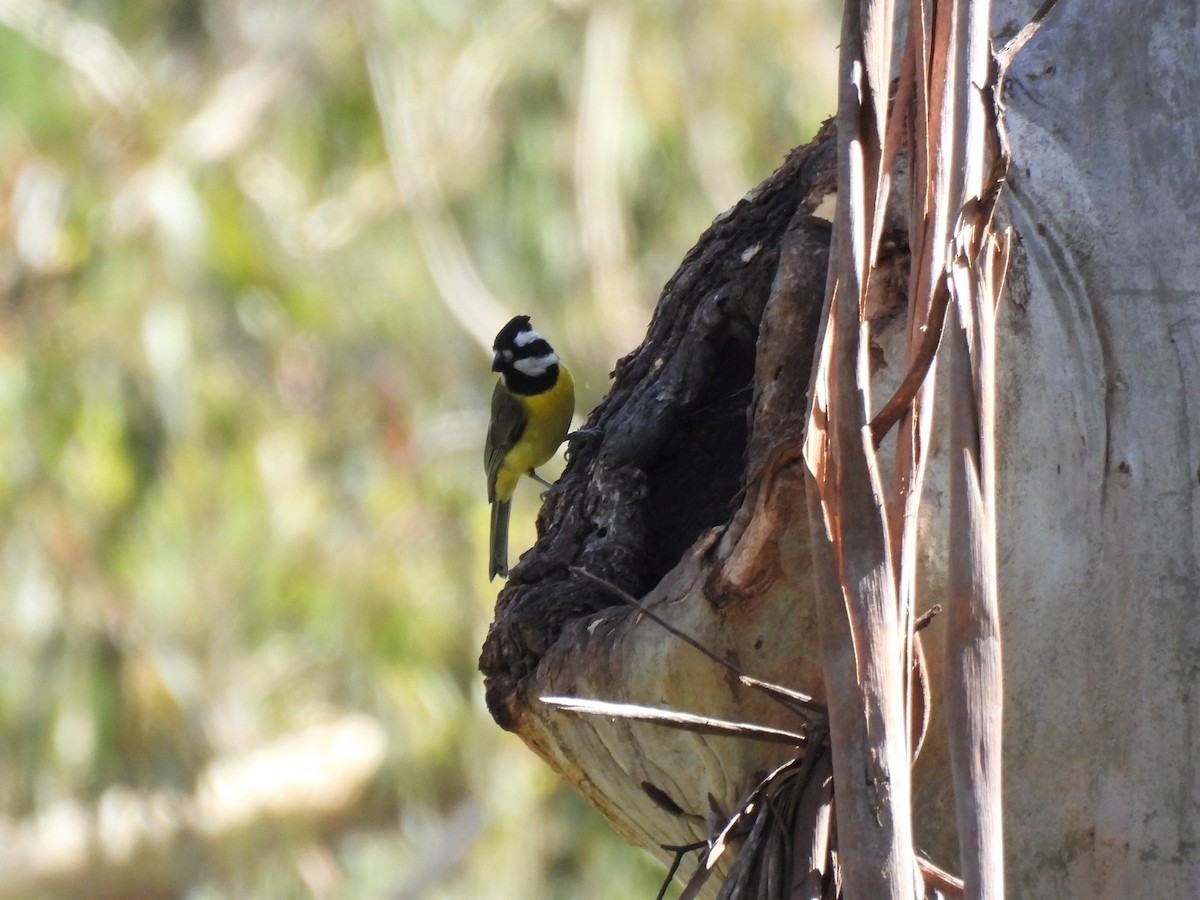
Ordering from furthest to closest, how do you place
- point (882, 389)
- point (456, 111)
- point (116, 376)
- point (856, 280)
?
point (456, 111) < point (116, 376) < point (882, 389) < point (856, 280)

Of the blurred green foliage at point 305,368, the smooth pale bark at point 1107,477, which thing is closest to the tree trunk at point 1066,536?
the smooth pale bark at point 1107,477

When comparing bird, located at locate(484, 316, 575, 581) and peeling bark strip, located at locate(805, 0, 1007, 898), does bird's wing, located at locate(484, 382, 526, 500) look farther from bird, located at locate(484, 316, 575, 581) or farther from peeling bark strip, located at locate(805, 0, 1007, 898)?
peeling bark strip, located at locate(805, 0, 1007, 898)

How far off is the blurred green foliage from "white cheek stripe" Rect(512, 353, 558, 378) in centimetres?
427

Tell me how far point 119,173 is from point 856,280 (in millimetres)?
8728

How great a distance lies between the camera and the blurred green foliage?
9.14 m

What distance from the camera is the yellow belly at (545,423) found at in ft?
16.7

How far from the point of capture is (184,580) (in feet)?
30.6

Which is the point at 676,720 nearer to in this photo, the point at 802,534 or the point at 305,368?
the point at 802,534

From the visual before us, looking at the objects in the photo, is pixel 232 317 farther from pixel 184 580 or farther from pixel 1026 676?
pixel 1026 676

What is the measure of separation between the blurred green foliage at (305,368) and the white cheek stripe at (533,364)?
4.27 metres

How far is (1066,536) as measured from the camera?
66.9 inches

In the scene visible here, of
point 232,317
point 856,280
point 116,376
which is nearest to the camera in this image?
point 856,280

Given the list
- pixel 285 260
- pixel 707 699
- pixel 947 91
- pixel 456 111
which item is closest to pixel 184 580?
pixel 285 260

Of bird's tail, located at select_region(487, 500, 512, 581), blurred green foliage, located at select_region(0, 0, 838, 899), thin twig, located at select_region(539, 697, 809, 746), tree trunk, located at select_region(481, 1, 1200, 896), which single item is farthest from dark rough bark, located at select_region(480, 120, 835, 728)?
blurred green foliage, located at select_region(0, 0, 838, 899)
